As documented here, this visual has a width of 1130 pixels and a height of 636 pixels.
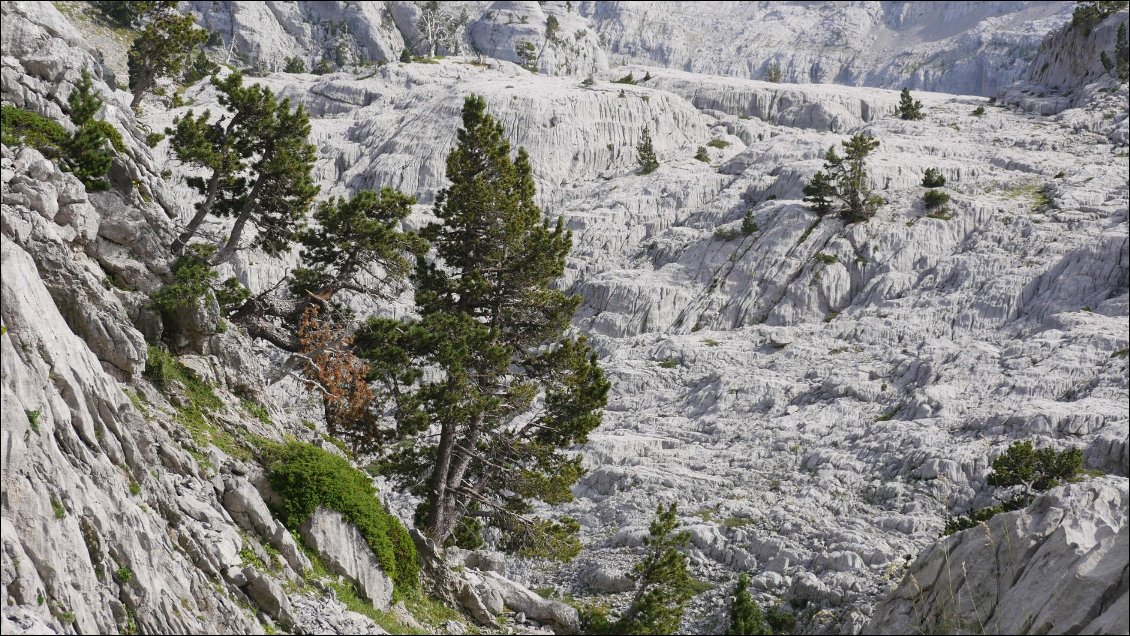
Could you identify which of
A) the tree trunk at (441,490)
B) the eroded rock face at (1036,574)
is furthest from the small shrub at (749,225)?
the tree trunk at (441,490)

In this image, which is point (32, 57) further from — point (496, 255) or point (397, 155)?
point (397, 155)

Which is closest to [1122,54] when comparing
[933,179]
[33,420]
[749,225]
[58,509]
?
[933,179]

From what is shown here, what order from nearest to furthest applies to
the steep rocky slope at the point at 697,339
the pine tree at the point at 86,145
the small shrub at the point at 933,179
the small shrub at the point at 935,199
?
the steep rocky slope at the point at 697,339, the pine tree at the point at 86,145, the small shrub at the point at 935,199, the small shrub at the point at 933,179

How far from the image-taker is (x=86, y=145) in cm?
2389

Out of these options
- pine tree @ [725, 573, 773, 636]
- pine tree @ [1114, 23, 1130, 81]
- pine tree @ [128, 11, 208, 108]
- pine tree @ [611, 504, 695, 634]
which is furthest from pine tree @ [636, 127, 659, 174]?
pine tree @ [725, 573, 773, 636]

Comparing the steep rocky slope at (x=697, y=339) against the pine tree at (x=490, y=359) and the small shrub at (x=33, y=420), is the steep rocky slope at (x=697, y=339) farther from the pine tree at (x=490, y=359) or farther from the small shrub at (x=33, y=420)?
the pine tree at (x=490, y=359)

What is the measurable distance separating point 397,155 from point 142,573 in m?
87.4

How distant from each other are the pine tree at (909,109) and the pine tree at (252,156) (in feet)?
277

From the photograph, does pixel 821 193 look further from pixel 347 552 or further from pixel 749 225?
pixel 347 552

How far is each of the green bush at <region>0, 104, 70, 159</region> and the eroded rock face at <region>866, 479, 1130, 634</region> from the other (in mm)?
22371

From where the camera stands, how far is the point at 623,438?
57781 millimetres

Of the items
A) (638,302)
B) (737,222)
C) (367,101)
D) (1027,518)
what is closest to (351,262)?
(1027,518)

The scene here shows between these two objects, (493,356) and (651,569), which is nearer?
(493,356)

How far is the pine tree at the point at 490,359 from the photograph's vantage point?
29984mm
